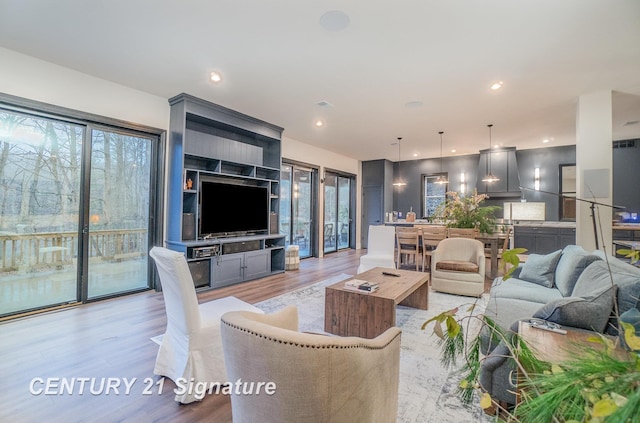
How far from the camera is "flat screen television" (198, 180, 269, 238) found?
15.6 feet

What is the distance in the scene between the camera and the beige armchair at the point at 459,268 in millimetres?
4172

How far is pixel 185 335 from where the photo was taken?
1993mm

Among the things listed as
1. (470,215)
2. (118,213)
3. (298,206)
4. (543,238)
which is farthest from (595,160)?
(118,213)

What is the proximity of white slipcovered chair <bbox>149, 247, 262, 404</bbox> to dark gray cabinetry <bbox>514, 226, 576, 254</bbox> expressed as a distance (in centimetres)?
733

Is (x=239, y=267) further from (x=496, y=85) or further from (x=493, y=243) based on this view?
(x=496, y=85)

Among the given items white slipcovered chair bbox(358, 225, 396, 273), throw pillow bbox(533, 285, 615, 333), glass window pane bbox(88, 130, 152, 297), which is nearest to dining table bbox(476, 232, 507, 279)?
white slipcovered chair bbox(358, 225, 396, 273)

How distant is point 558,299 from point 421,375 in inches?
42.8

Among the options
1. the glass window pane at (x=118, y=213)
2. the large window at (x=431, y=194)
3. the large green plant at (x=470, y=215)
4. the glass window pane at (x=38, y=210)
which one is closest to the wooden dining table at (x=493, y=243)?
the large green plant at (x=470, y=215)

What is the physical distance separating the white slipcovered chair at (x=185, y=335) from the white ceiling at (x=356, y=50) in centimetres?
224

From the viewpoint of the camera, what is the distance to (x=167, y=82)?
3951 millimetres

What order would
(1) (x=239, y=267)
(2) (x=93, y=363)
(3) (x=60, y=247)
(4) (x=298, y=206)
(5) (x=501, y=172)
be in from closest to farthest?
(2) (x=93, y=363) < (3) (x=60, y=247) < (1) (x=239, y=267) < (4) (x=298, y=206) < (5) (x=501, y=172)

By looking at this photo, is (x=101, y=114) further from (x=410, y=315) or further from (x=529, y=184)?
(x=529, y=184)

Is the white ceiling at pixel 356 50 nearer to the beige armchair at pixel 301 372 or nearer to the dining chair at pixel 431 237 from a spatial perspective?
the dining chair at pixel 431 237

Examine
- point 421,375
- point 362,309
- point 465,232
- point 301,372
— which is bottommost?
point 421,375
